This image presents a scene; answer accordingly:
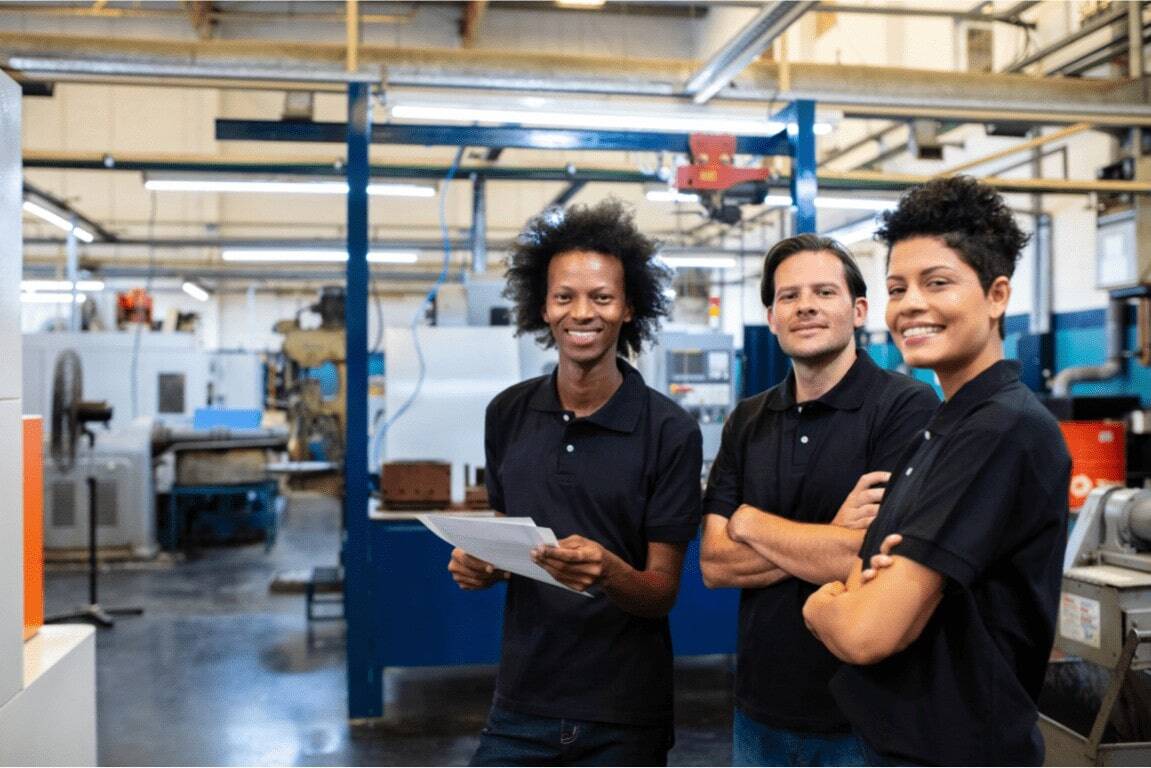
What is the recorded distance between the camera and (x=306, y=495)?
13586mm

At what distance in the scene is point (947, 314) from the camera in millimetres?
1437

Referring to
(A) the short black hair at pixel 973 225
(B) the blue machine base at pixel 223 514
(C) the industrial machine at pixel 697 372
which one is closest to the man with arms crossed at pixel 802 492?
(A) the short black hair at pixel 973 225

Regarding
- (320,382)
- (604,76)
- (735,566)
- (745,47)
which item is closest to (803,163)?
(745,47)

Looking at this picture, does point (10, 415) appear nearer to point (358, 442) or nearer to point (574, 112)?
point (358, 442)

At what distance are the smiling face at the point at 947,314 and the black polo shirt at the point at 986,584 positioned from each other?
77mm

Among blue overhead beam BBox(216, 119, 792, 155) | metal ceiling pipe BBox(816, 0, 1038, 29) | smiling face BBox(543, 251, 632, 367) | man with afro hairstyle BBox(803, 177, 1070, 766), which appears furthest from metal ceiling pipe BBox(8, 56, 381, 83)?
metal ceiling pipe BBox(816, 0, 1038, 29)

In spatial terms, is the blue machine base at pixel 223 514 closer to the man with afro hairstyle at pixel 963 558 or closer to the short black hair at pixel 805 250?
the short black hair at pixel 805 250

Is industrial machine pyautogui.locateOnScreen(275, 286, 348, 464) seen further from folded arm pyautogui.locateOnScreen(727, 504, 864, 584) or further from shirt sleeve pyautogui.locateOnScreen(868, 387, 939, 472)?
shirt sleeve pyautogui.locateOnScreen(868, 387, 939, 472)

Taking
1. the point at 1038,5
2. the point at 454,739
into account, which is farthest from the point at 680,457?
the point at 1038,5

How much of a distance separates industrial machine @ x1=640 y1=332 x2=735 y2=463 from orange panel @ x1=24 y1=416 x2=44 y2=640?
3.70m

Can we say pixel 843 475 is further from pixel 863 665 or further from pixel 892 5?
pixel 892 5

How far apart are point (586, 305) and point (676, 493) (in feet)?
1.25

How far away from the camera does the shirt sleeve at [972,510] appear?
50.5 inches

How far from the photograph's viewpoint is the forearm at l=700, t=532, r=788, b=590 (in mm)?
1790
